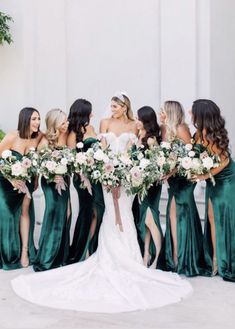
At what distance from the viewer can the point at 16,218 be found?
6621 millimetres

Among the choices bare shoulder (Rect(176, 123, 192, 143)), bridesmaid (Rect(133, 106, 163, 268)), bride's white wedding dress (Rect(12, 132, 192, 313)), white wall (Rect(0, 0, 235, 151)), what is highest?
white wall (Rect(0, 0, 235, 151))

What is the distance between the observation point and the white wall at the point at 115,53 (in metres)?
8.53

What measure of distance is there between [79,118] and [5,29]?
3526 millimetres

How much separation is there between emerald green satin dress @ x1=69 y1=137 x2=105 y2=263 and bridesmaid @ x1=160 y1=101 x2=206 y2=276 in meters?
0.86

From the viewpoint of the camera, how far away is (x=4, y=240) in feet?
21.5

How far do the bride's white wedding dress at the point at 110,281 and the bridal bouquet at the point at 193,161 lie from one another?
701 mm

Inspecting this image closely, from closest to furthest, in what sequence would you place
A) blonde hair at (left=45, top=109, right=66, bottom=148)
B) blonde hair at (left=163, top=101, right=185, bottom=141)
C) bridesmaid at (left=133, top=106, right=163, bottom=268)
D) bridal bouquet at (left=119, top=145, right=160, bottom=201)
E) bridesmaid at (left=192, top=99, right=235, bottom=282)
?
bridal bouquet at (left=119, top=145, right=160, bottom=201) < bridesmaid at (left=192, top=99, right=235, bottom=282) < blonde hair at (left=163, top=101, right=185, bottom=141) < bridesmaid at (left=133, top=106, right=163, bottom=268) < blonde hair at (left=45, top=109, right=66, bottom=148)

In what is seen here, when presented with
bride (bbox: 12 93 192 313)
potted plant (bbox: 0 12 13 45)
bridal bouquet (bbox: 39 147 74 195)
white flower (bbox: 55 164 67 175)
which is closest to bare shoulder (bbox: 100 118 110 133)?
bride (bbox: 12 93 192 313)

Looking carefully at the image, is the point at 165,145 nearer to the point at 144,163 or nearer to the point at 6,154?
the point at 144,163

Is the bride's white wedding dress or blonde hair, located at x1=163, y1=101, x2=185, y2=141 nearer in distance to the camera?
the bride's white wedding dress

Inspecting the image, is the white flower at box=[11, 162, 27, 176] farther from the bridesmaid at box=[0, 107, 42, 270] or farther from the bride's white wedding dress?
the bride's white wedding dress

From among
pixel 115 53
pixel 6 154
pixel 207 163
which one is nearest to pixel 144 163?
pixel 207 163

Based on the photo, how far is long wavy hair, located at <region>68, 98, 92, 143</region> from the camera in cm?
636

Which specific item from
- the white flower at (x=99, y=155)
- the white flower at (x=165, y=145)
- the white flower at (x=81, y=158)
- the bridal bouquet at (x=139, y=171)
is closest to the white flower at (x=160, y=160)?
the bridal bouquet at (x=139, y=171)
